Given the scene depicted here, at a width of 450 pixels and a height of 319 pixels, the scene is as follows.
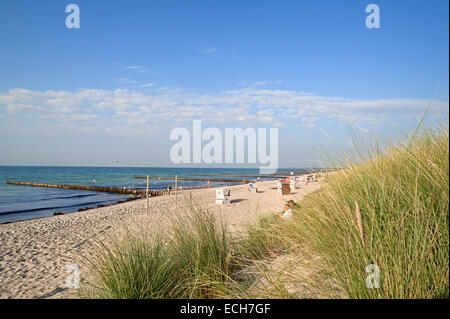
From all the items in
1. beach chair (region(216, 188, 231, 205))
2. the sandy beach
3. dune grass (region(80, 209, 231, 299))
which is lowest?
the sandy beach

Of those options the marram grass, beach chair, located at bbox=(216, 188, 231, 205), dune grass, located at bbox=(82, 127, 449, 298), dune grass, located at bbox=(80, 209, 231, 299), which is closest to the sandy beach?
dune grass, located at bbox=(80, 209, 231, 299)

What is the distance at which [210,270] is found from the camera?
2875 mm

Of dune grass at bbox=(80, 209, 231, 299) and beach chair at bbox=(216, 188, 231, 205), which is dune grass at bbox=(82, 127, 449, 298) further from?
beach chair at bbox=(216, 188, 231, 205)

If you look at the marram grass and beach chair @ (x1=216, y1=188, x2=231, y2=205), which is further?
beach chair @ (x1=216, y1=188, x2=231, y2=205)

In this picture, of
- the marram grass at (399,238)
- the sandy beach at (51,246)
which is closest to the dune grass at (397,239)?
the marram grass at (399,238)

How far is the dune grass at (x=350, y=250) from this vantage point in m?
1.84

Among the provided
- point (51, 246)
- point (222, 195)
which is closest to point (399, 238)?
point (51, 246)

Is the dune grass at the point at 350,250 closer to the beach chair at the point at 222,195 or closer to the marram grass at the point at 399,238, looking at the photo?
the marram grass at the point at 399,238

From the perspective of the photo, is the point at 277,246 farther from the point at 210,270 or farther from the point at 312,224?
the point at 210,270

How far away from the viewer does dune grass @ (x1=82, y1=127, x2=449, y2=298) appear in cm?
184

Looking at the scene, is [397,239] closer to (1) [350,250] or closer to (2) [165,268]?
(1) [350,250]

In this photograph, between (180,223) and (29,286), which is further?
(29,286)
